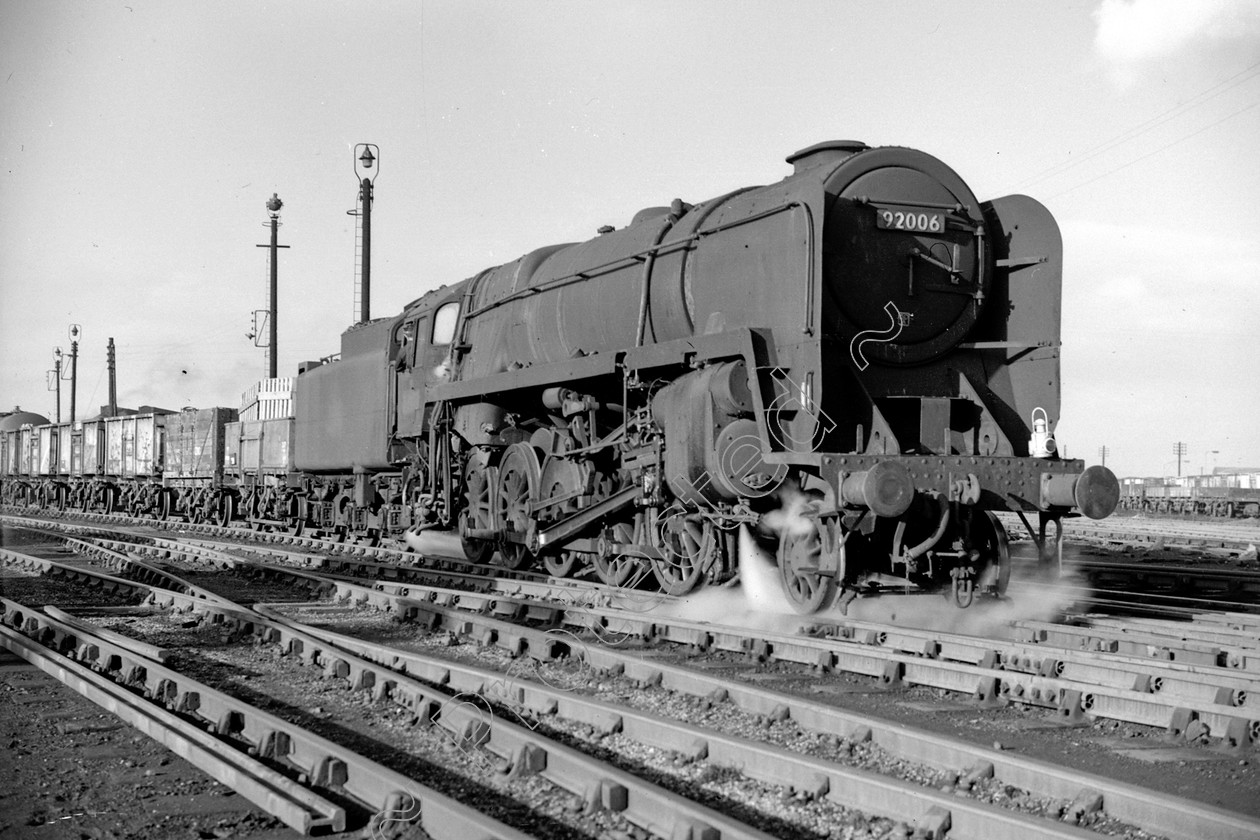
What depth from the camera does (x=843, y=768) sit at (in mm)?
4191

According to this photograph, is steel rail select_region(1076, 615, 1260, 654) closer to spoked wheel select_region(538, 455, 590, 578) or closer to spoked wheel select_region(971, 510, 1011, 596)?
spoked wheel select_region(971, 510, 1011, 596)

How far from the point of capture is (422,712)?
5.65 metres

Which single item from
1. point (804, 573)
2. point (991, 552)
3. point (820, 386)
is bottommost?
point (804, 573)

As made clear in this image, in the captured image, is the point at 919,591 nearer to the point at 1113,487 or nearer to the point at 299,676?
the point at 1113,487

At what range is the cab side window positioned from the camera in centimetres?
1416

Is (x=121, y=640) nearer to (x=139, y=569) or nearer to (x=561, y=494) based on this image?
(x=561, y=494)

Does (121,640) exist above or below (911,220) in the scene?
below

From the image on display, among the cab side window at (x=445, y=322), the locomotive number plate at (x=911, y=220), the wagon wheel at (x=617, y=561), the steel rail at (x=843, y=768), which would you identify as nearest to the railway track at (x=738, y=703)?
the steel rail at (x=843, y=768)

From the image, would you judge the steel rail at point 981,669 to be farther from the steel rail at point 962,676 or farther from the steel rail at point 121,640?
the steel rail at point 121,640

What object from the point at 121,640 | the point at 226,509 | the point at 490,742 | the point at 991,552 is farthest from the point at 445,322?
the point at 226,509

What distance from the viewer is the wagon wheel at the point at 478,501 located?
12711 mm

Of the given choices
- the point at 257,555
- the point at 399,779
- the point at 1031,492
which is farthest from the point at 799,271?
the point at 257,555

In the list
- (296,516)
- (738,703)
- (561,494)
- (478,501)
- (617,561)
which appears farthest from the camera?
(296,516)

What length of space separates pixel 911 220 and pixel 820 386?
158 centimetres
